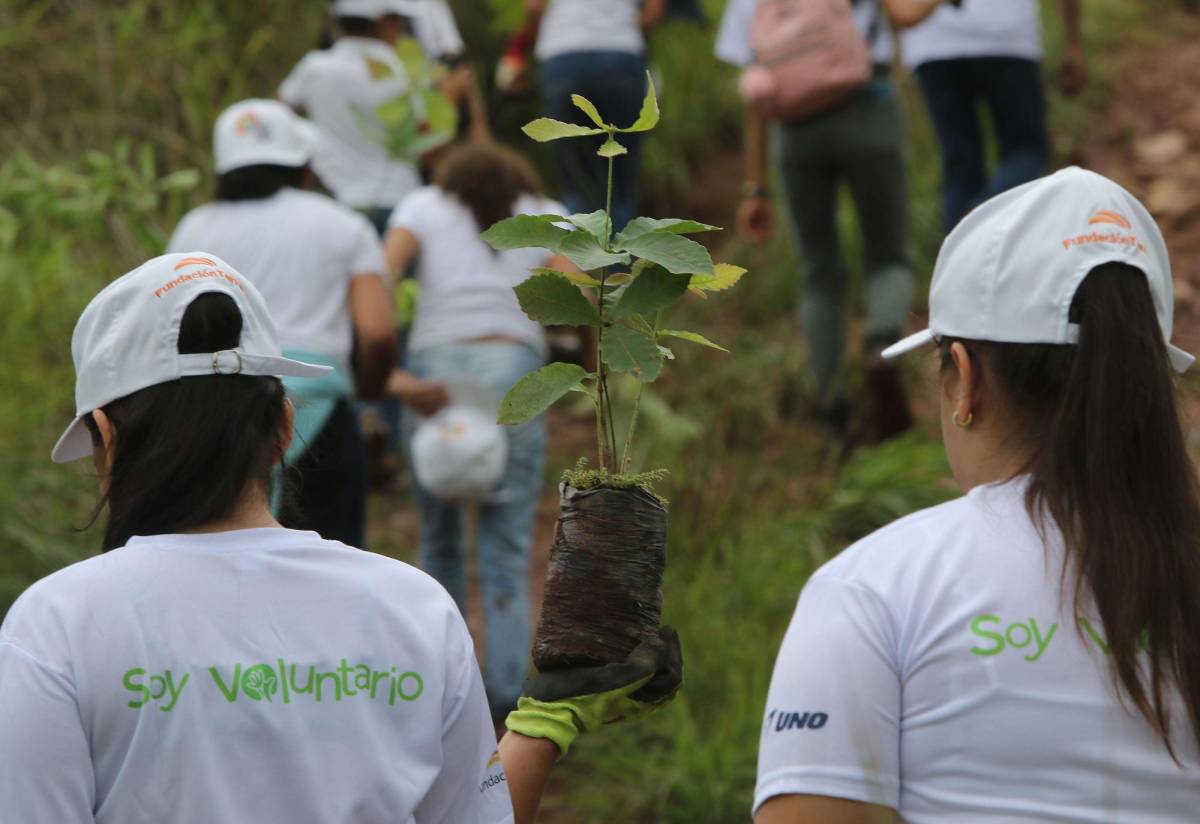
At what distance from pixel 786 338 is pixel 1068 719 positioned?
529 cm

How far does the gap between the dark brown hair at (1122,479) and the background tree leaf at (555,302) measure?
52cm

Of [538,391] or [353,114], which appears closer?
[538,391]

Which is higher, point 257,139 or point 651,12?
point 651,12

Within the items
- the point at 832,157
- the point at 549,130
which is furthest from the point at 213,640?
the point at 832,157

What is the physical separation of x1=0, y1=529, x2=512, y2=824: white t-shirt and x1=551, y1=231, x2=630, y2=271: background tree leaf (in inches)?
16.6

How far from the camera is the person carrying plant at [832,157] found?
5.09 metres

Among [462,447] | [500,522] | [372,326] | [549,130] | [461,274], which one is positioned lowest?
[500,522]

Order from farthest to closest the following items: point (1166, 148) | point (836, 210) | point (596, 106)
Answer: point (1166, 148), point (596, 106), point (836, 210)

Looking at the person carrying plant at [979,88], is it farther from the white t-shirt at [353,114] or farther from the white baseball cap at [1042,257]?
the white baseball cap at [1042,257]

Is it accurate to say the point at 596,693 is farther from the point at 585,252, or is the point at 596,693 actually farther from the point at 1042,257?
the point at 1042,257

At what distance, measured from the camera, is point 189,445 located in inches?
68.9

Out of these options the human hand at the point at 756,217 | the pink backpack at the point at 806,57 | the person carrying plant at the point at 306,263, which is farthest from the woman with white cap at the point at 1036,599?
the human hand at the point at 756,217

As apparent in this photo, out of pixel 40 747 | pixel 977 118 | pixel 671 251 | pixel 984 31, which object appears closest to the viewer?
pixel 40 747

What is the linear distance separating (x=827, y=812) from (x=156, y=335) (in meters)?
0.88
